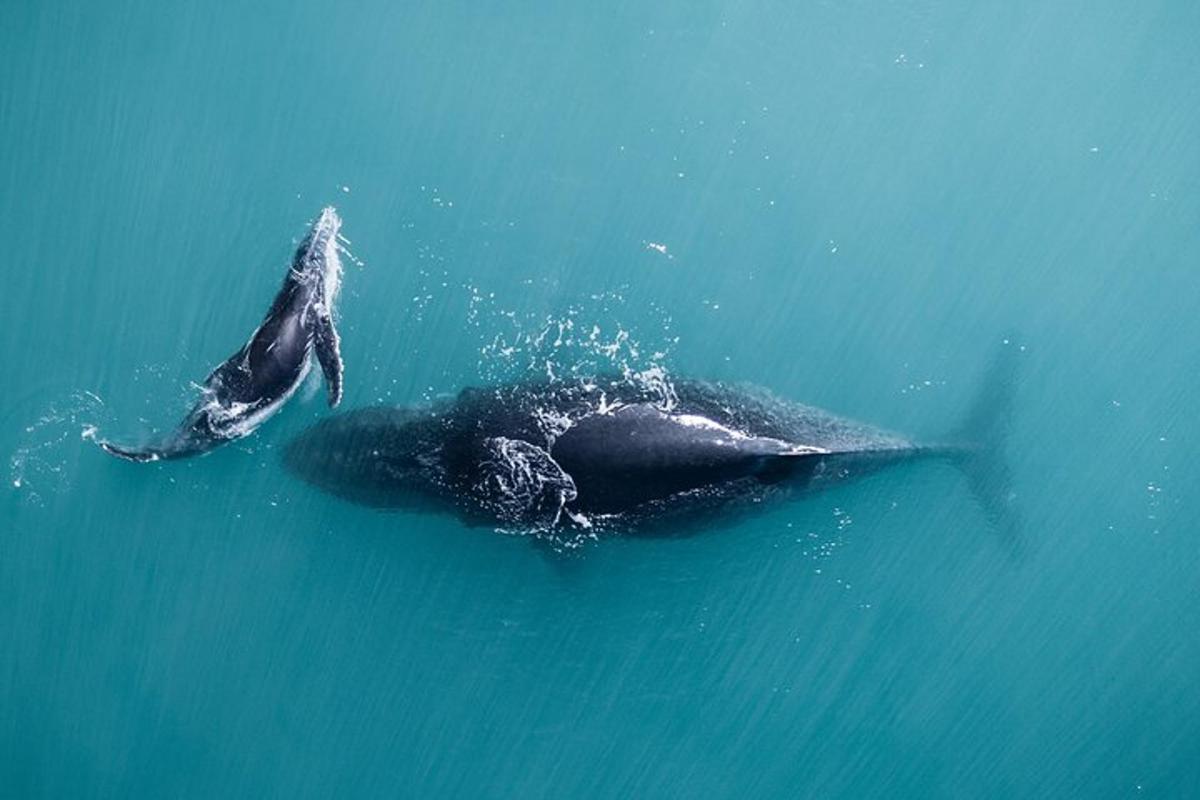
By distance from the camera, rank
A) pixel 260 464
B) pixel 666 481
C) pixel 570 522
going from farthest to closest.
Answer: pixel 260 464, pixel 570 522, pixel 666 481

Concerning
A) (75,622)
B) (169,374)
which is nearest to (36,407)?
(169,374)

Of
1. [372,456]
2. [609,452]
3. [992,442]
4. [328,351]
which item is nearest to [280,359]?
[328,351]

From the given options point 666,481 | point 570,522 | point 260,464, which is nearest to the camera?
point 666,481

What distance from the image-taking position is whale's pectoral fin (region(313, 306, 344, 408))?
24.3ft

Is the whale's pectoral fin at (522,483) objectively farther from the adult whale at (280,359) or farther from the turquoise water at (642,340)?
the adult whale at (280,359)

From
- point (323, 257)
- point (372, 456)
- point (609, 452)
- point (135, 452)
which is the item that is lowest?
point (135, 452)

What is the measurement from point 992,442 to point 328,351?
540 centimetres

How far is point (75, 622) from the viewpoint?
7.85 m

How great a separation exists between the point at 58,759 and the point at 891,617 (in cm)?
715

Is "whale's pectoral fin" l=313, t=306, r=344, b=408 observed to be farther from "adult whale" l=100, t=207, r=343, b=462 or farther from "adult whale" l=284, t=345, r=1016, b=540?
"adult whale" l=284, t=345, r=1016, b=540

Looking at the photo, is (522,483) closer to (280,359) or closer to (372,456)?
(372,456)

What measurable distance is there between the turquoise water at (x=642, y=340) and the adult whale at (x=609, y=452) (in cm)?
24

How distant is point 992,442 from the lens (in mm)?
7605

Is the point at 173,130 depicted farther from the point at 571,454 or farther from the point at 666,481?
the point at 666,481
